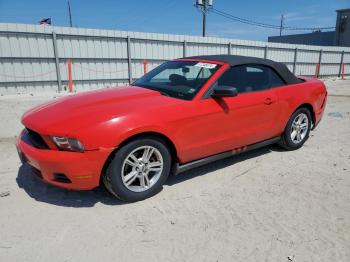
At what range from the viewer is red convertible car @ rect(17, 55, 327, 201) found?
2.84 metres

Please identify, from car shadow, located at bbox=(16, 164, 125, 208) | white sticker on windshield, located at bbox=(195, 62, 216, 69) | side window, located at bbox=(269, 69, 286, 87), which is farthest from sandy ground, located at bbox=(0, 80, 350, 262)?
white sticker on windshield, located at bbox=(195, 62, 216, 69)

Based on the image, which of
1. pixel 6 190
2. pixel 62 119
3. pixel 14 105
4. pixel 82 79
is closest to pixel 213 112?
pixel 62 119

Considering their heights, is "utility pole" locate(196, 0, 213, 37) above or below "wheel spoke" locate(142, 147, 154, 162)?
above

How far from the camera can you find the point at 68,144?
9.20 feet

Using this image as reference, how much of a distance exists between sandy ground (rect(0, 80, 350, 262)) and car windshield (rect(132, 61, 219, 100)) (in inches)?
43.1

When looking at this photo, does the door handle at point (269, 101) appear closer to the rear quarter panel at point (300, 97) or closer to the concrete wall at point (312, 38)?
the rear quarter panel at point (300, 97)

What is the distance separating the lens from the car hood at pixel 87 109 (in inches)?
114

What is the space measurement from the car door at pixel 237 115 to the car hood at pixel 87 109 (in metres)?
0.46

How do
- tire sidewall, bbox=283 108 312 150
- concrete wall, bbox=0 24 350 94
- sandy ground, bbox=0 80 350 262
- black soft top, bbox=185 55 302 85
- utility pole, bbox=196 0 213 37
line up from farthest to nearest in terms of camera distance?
1. utility pole, bbox=196 0 213 37
2. concrete wall, bbox=0 24 350 94
3. tire sidewall, bbox=283 108 312 150
4. black soft top, bbox=185 55 302 85
5. sandy ground, bbox=0 80 350 262

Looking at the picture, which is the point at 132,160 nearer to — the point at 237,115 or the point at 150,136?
the point at 150,136

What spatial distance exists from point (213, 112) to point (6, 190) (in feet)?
8.33

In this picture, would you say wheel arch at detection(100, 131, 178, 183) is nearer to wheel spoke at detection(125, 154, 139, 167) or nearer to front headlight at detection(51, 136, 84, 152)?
wheel spoke at detection(125, 154, 139, 167)

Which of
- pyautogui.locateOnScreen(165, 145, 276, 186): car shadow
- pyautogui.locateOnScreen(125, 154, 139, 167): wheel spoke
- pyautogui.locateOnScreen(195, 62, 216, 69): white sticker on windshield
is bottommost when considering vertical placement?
pyautogui.locateOnScreen(165, 145, 276, 186): car shadow

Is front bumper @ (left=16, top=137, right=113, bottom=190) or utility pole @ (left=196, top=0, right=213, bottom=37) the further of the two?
utility pole @ (left=196, top=0, right=213, bottom=37)
